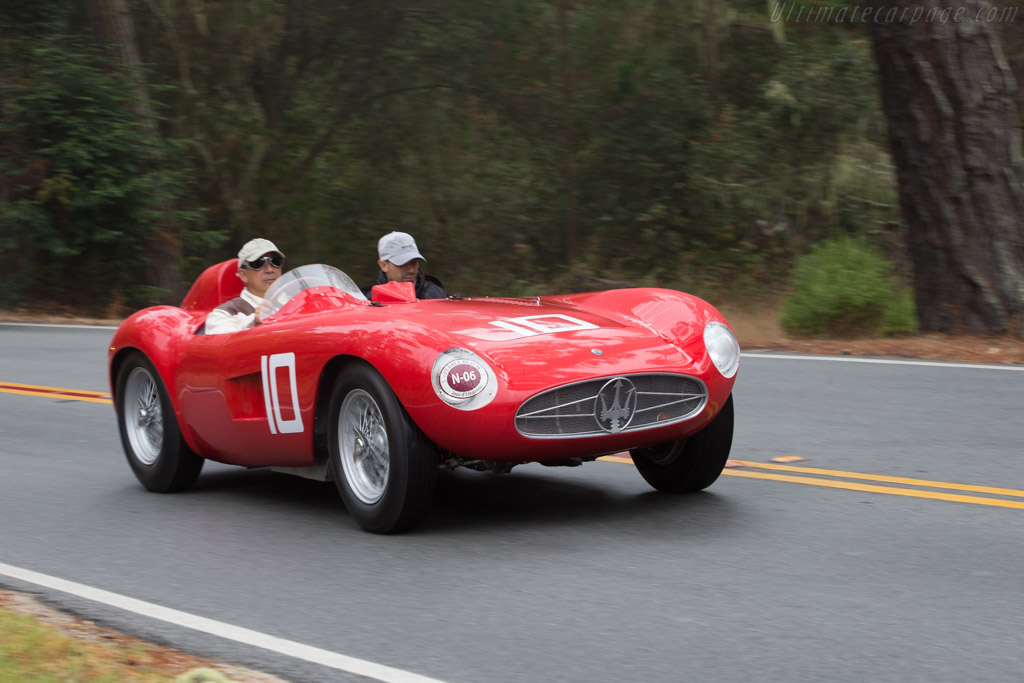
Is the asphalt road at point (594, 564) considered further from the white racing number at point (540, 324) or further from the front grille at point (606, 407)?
the white racing number at point (540, 324)

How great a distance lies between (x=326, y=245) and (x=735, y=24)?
374 inches

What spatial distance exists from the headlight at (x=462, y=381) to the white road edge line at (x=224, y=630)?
132 cm

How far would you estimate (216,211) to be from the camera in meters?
27.0

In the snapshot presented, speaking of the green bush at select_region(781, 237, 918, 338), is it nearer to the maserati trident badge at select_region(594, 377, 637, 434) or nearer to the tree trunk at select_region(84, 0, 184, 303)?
the maserati trident badge at select_region(594, 377, 637, 434)

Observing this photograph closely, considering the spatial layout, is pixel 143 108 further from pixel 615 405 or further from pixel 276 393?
pixel 615 405

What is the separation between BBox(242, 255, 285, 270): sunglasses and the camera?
6.99 metres

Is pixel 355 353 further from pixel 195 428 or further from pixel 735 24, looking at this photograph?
pixel 735 24

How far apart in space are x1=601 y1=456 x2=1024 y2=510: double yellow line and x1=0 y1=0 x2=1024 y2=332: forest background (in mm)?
14246

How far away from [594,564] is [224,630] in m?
1.43

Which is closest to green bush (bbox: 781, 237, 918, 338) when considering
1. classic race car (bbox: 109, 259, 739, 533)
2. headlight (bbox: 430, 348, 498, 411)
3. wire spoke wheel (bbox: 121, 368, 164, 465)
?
classic race car (bbox: 109, 259, 739, 533)

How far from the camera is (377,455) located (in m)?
5.64

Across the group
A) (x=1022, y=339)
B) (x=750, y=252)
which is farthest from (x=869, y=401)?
(x=750, y=252)

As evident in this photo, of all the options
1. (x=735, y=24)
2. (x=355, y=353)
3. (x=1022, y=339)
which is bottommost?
(x=1022, y=339)

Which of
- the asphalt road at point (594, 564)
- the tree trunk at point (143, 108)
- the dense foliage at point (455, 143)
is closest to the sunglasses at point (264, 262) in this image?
the asphalt road at point (594, 564)
